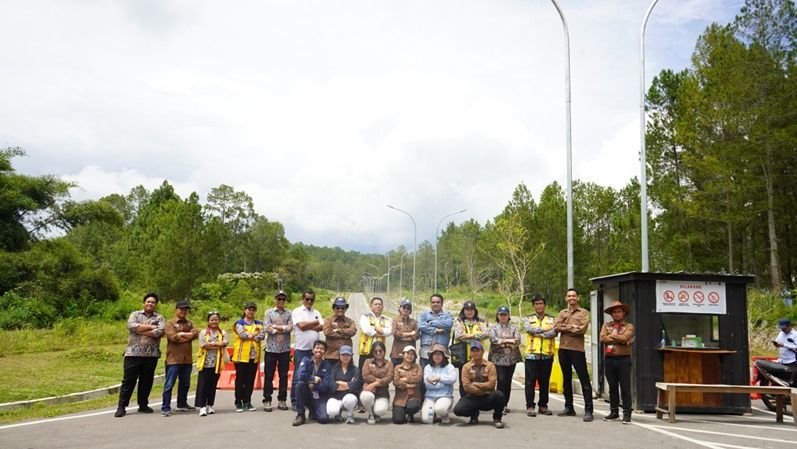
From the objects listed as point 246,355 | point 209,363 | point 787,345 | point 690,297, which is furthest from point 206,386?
point 787,345

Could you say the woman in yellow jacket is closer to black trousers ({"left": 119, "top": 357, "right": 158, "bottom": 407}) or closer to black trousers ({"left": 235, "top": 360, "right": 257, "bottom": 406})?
black trousers ({"left": 235, "top": 360, "right": 257, "bottom": 406})

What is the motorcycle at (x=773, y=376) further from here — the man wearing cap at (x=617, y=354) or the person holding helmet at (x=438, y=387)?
the person holding helmet at (x=438, y=387)

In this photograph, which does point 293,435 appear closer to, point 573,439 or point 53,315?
point 573,439

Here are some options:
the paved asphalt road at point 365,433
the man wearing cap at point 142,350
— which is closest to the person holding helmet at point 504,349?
the paved asphalt road at point 365,433

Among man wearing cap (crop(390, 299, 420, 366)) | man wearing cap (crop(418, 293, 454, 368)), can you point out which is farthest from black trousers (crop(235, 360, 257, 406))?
man wearing cap (crop(418, 293, 454, 368))

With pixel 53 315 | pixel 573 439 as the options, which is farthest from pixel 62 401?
pixel 53 315

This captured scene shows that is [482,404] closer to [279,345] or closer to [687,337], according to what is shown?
[279,345]

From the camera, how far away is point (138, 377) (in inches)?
405

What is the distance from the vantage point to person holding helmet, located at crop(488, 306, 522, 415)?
10.3 metres

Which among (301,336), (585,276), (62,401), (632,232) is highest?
(632,232)

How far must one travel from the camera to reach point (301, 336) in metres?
10.7

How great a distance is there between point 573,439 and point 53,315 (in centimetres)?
2882

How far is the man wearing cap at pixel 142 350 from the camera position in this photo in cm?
1002

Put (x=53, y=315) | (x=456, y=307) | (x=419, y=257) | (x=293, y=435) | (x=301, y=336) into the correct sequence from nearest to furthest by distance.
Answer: (x=293, y=435)
(x=301, y=336)
(x=53, y=315)
(x=456, y=307)
(x=419, y=257)
